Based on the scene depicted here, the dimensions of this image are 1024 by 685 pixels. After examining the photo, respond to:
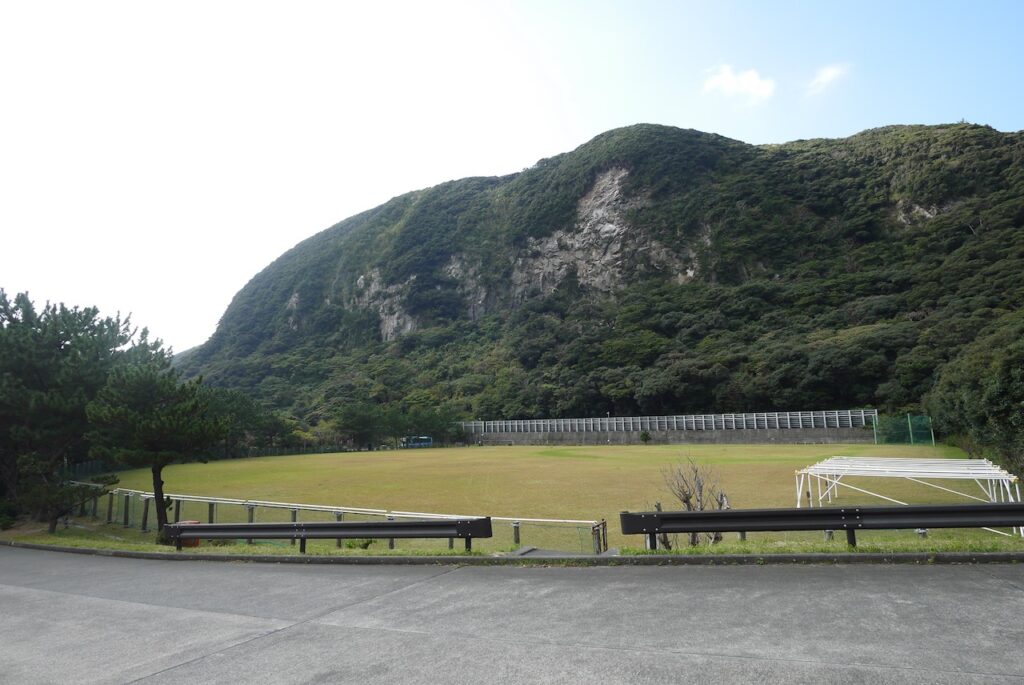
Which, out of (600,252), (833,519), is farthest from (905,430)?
(600,252)

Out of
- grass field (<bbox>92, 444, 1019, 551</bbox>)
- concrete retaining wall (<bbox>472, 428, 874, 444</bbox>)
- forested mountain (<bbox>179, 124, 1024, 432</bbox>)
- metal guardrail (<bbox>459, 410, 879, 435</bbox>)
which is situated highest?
forested mountain (<bbox>179, 124, 1024, 432</bbox>)

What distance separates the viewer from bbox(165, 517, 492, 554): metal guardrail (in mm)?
8211

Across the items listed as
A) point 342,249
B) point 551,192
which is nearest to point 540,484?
point 551,192

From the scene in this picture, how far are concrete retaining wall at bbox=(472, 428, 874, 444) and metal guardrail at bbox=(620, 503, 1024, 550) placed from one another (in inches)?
1698

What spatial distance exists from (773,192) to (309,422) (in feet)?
288

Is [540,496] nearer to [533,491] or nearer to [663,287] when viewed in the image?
[533,491]

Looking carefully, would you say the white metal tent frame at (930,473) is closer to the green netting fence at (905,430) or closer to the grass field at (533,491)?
the grass field at (533,491)

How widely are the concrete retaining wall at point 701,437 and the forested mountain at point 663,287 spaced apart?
690 centimetres

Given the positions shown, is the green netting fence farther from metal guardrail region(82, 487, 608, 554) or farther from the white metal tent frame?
metal guardrail region(82, 487, 608, 554)

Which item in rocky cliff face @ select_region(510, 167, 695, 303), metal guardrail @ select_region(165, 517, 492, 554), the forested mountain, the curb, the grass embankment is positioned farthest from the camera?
rocky cliff face @ select_region(510, 167, 695, 303)

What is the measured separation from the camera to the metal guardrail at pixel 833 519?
6.23 metres

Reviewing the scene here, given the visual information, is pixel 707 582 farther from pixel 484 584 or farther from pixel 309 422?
pixel 309 422

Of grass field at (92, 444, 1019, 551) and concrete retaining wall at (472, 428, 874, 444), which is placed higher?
grass field at (92, 444, 1019, 551)

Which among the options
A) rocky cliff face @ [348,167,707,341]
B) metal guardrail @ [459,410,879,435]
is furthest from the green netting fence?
rocky cliff face @ [348,167,707,341]
